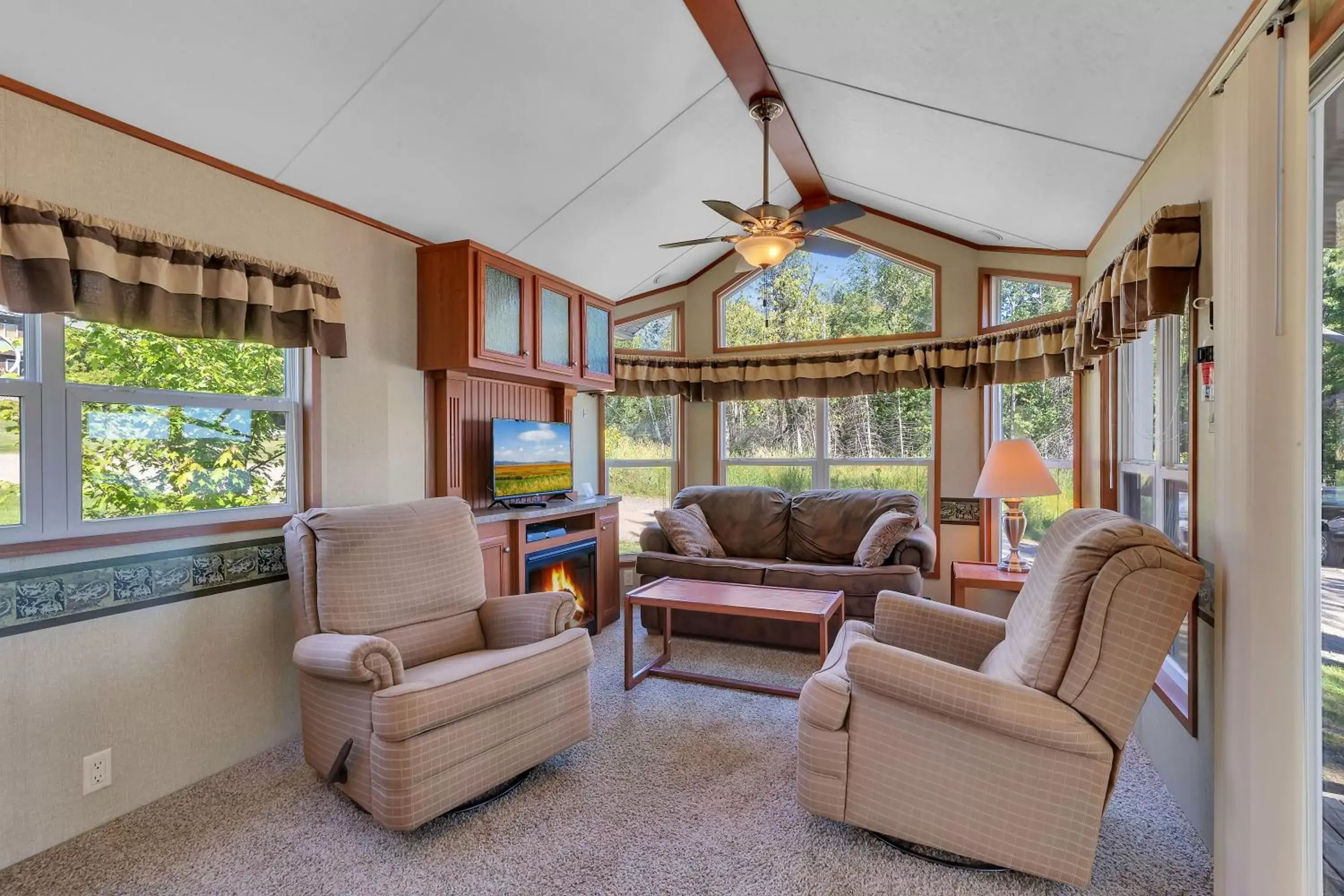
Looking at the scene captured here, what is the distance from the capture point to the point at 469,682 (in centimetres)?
205

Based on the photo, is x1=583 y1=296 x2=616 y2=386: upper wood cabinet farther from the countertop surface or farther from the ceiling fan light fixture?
the ceiling fan light fixture

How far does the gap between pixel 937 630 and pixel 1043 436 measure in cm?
254

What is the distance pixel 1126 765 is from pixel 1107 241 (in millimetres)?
2458

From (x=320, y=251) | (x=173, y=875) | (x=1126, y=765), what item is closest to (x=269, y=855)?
(x=173, y=875)

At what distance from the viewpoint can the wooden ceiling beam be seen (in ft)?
8.28

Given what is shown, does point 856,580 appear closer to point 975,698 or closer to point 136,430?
point 975,698

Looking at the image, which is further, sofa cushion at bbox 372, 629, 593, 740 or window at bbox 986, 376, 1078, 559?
window at bbox 986, 376, 1078, 559

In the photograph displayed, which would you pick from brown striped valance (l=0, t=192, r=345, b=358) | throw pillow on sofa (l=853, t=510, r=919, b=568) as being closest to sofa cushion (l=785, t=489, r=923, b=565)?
throw pillow on sofa (l=853, t=510, r=919, b=568)

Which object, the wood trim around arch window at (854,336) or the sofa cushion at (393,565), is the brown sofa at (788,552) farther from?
the sofa cushion at (393,565)

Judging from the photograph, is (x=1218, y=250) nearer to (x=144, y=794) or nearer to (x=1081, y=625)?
(x=1081, y=625)

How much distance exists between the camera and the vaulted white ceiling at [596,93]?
1920 millimetres

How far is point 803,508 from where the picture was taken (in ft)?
15.0

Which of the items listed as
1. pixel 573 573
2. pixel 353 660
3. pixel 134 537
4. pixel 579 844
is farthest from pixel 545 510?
pixel 579 844

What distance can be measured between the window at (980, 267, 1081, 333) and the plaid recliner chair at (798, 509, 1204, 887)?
2.71 meters
